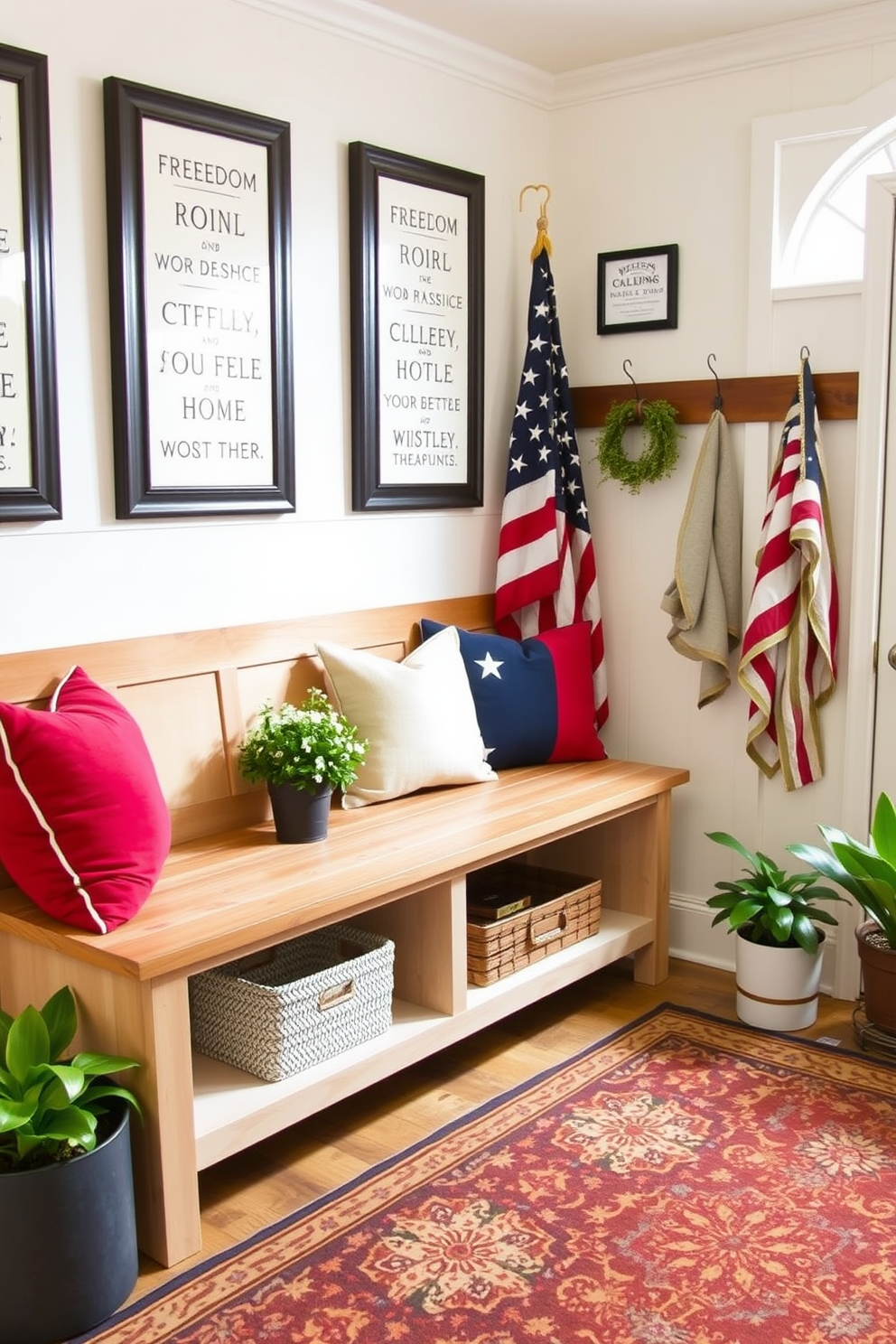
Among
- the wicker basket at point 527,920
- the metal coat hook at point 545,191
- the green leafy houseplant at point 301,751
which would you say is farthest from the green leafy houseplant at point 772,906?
the metal coat hook at point 545,191

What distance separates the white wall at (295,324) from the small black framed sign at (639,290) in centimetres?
25

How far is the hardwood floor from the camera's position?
2.46 m

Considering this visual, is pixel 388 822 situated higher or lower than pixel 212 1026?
higher

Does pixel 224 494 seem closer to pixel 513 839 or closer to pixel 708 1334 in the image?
pixel 513 839

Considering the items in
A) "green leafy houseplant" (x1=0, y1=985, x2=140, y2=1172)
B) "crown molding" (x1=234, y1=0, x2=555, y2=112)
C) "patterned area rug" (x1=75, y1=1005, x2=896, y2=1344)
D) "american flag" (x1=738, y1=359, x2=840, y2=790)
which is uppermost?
"crown molding" (x1=234, y1=0, x2=555, y2=112)

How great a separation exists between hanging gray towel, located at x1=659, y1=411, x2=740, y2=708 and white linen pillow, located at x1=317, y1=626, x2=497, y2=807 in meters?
0.70

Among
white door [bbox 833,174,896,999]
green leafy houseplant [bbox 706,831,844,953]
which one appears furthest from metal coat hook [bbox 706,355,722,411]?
green leafy houseplant [bbox 706,831,844,953]

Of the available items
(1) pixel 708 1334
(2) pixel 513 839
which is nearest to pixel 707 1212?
(1) pixel 708 1334

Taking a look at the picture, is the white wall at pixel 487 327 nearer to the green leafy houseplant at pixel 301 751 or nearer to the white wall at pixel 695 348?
the white wall at pixel 695 348

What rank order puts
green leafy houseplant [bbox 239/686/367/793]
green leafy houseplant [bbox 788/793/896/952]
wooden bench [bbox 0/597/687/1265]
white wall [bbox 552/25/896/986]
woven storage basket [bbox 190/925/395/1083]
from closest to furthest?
wooden bench [bbox 0/597/687/1265] < woven storage basket [bbox 190/925/395/1083] < green leafy houseplant [bbox 239/686/367/793] < green leafy houseplant [bbox 788/793/896/952] < white wall [bbox 552/25/896/986]

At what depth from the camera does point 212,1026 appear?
2.63 m

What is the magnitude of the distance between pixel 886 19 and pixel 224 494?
196 cm

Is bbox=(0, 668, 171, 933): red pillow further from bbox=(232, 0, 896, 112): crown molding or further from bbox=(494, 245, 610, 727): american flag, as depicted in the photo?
bbox=(232, 0, 896, 112): crown molding

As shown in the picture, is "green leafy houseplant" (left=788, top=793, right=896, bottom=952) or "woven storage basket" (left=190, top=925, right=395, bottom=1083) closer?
"woven storage basket" (left=190, top=925, right=395, bottom=1083)
